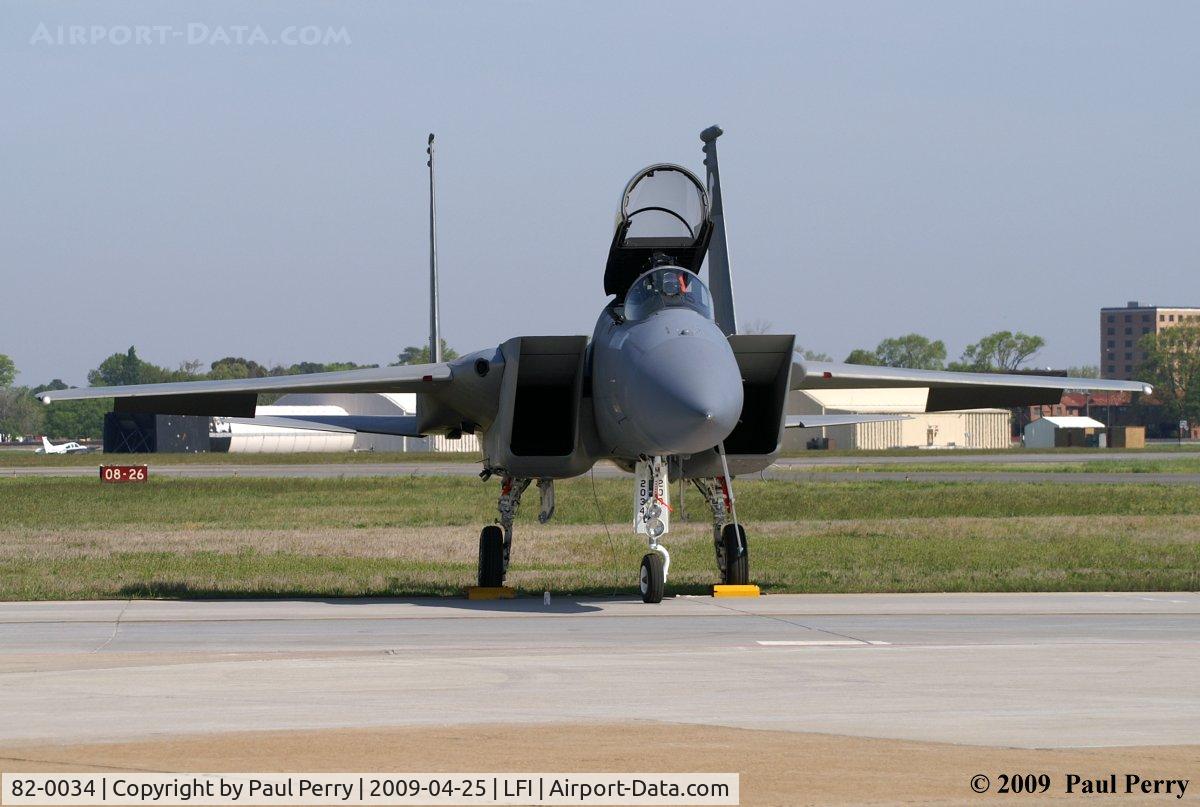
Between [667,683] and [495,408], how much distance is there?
6723 millimetres

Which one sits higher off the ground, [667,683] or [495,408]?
[495,408]

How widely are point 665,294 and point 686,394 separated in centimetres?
177

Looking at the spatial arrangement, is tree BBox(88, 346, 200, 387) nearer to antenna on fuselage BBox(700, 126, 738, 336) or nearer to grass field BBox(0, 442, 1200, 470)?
grass field BBox(0, 442, 1200, 470)

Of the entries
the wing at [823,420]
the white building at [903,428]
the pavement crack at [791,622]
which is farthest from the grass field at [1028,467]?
the pavement crack at [791,622]

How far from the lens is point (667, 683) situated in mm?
8742

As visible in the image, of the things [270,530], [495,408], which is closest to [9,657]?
[495,408]

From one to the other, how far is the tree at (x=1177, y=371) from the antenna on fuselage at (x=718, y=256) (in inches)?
4968

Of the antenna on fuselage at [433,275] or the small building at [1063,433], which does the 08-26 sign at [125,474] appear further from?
the small building at [1063,433]

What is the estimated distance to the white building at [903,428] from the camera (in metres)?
81.6

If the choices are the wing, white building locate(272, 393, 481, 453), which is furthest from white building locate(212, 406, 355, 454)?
the wing

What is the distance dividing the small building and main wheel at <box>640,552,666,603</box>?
87.2 meters

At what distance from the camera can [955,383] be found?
637 inches

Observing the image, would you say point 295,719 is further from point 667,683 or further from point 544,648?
point 544,648

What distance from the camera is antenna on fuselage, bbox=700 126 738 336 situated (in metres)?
18.3
